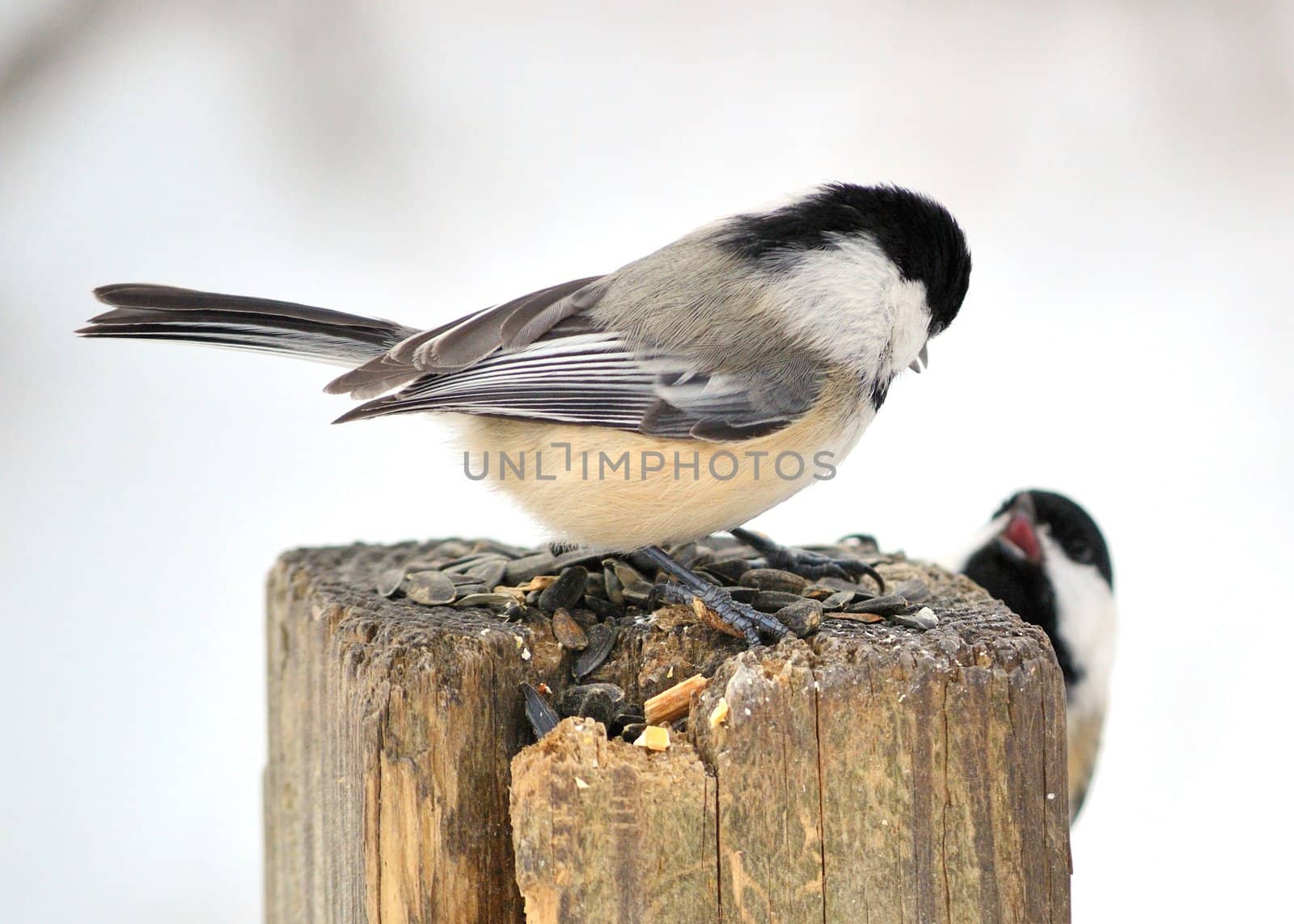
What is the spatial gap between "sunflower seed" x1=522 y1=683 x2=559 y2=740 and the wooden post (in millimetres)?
17

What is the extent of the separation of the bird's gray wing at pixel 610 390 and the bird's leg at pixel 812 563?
22 centimetres

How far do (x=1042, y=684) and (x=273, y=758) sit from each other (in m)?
1.04

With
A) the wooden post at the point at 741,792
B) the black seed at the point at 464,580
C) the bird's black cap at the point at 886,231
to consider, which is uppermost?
the bird's black cap at the point at 886,231

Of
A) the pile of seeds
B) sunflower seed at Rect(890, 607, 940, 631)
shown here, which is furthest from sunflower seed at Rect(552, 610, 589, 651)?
sunflower seed at Rect(890, 607, 940, 631)

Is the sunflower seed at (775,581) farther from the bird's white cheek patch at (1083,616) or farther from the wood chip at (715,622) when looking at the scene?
the bird's white cheek patch at (1083,616)

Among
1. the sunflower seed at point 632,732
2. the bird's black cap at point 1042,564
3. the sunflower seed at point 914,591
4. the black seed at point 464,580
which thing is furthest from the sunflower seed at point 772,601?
the bird's black cap at point 1042,564

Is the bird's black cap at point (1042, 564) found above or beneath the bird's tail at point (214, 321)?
beneath

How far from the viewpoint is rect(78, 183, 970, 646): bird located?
57.2 inches

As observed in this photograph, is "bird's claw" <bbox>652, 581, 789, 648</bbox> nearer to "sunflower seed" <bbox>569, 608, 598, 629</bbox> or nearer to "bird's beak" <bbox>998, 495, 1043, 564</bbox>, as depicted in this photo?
"sunflower seed" <bbox>569, 608, 598, 629</bbox>

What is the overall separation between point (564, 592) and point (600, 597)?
7 centimetres

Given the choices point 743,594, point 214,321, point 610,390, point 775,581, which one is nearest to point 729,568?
point 775,581

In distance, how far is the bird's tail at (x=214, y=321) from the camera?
1.55 m

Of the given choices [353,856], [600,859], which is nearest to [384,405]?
[353,856]

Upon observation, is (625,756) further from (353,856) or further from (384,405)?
(384,405)
